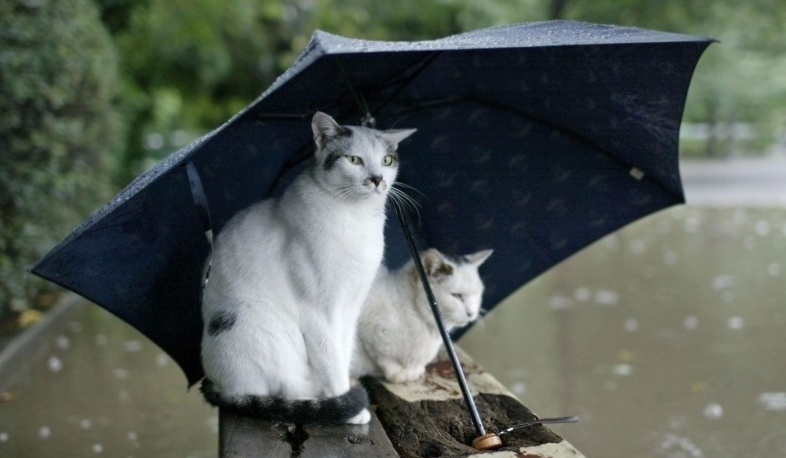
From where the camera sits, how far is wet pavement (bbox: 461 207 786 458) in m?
4.00

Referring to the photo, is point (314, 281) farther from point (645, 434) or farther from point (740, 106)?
point (740, 106)

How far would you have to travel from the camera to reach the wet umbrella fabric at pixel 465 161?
2312 mm

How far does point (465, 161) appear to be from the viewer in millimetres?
3002

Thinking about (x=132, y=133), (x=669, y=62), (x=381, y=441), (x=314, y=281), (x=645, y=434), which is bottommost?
(x=645, y=434)

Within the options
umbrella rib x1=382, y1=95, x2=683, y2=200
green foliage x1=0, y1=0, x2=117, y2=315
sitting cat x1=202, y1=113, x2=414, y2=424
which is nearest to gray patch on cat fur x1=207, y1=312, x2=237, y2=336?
sitting cat x1=202, y1=113, x2=414, y2=424

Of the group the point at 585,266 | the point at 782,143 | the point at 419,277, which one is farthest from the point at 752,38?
the point at 782,143

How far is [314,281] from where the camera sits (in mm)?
2344

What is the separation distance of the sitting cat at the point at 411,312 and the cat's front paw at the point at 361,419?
465 mm

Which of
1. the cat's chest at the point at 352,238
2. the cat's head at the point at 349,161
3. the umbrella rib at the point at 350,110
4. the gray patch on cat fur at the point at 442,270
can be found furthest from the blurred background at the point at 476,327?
the cat's head at the point at 349,161

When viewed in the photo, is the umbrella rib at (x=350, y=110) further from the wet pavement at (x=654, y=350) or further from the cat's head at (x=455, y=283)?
the wet pavement at (x=654, y=350)

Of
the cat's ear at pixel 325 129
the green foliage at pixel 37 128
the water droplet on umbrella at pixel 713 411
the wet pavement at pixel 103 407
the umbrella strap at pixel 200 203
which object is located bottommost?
the water droplet on umbrella at pixel 713 411

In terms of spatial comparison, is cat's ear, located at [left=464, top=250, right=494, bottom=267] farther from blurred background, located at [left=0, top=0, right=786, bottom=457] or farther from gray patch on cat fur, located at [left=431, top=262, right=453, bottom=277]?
blurred background, located at [left=0, top=0, right=786, bottom=457]

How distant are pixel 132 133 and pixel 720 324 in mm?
9667

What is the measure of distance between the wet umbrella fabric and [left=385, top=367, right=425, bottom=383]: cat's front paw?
0.42 m
